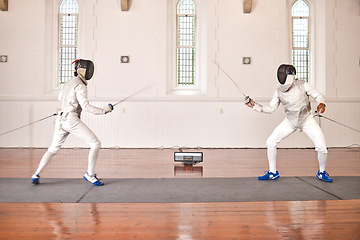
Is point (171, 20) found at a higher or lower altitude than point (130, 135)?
higher

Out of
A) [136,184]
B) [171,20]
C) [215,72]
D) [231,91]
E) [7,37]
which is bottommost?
[136,184]

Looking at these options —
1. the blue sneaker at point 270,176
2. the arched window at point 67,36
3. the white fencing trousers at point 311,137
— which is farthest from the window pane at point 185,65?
the blue sneaker at point 270,176

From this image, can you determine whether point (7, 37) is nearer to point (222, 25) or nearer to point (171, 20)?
point (171, 20)

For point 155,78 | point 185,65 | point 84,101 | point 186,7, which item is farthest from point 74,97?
point 186,7

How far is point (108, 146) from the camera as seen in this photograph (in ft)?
21.5

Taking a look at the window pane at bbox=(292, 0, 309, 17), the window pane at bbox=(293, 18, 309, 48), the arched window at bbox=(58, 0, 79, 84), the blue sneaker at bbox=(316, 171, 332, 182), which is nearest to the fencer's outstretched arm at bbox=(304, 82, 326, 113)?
the blue sneaker at bbox=(316, 171, 332, 182)

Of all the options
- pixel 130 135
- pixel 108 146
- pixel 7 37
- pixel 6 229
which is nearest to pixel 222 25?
pixel 130 135

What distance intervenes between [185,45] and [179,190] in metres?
4.81

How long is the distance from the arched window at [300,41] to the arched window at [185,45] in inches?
93.1

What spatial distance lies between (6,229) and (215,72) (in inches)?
217

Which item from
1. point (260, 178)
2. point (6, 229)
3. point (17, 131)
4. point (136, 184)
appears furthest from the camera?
point (17, 131)

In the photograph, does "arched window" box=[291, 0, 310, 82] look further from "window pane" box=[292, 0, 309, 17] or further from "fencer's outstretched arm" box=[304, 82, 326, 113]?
"fencer's outstretched arm" box=[304, 82, 326, 113]

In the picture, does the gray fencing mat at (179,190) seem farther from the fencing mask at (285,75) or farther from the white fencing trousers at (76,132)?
the fencing mask at (285,75)

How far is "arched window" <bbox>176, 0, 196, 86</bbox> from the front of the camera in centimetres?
A: 696
